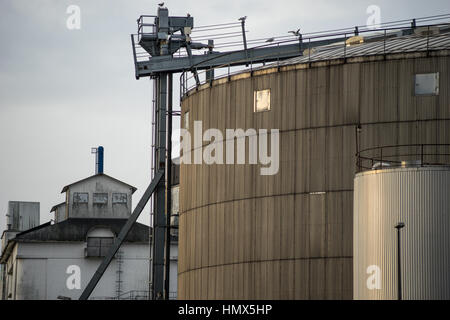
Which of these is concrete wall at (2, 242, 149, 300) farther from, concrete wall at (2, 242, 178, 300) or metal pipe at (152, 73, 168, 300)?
metal pipe at (152, 73, 168, 300)

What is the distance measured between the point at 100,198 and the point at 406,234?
67.3 m

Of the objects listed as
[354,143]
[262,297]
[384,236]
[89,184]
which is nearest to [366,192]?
[384,236]

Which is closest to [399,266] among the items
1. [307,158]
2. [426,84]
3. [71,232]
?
[307,158]

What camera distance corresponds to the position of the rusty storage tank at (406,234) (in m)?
37.5

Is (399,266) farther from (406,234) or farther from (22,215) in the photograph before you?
(22,215)

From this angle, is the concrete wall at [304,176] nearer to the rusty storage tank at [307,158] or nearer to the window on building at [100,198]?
the rusty storage tank at [307,158]

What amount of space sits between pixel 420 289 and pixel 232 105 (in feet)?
52.1

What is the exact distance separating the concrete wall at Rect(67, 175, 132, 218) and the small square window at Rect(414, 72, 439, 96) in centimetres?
6033

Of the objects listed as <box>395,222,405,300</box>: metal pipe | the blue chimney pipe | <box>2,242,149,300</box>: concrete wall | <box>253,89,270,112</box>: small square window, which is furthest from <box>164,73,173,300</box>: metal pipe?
the blue chimney pipe

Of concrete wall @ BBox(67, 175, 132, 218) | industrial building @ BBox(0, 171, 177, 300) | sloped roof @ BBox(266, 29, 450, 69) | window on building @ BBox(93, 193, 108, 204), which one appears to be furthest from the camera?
window on building @ BBox(93, 193, 108, 204)

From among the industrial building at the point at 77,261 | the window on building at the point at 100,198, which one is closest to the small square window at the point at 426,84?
the industrial building at the point at 77,261

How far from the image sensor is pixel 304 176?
152 ft

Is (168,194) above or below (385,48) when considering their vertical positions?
below

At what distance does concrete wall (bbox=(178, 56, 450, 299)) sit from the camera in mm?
44875
